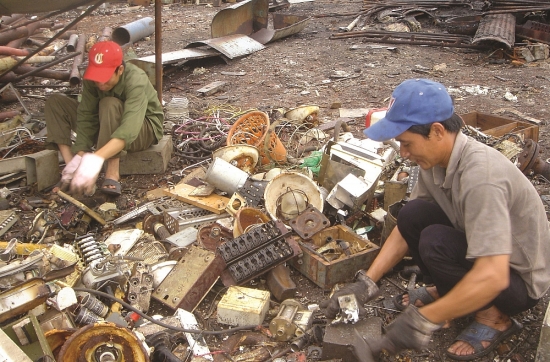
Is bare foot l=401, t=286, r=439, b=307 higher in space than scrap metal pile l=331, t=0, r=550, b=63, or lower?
higher

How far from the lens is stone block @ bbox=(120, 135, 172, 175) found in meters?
5.04

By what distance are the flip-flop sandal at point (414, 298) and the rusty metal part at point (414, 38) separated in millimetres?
7458

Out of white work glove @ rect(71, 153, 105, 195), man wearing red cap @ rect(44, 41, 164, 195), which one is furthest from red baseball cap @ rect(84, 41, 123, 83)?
white work glove @ rect(71, 153, 105, 195)

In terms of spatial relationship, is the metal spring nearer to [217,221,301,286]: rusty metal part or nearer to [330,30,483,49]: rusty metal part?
[217,221,301,286]: rusty metal part

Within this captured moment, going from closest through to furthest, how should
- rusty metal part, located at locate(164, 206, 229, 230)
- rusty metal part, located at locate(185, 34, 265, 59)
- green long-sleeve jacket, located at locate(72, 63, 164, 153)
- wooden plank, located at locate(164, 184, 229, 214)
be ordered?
rusty metal part, located at locate(164, 206, 229, 230)
wooden plank, located at locate(164, 184, 229, 214)
green long-sleeve jacket, located at locate(72, 63, 164, 153)
rusty metal part, located at locate(185, 34, 265, 59)

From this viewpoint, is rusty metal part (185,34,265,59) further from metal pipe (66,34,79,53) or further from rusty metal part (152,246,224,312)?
rusty metal part (152,246,224,312)

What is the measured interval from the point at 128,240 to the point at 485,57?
753cm

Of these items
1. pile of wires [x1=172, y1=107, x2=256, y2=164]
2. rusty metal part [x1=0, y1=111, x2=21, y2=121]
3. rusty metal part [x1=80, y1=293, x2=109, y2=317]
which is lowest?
pile of wires [x1=172, y1=107, x2=256, y2=164]

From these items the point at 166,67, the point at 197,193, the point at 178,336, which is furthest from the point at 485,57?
the point at 178,336

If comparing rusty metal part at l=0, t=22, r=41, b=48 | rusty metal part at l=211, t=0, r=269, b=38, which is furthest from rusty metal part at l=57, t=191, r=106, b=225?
rusty metal part at l=211, t=0, r=269, b=38

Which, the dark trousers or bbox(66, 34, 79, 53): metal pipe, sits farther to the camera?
bbox(66, 34, 79, 53): metal pipe

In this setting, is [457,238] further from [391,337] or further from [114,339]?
[114,339]

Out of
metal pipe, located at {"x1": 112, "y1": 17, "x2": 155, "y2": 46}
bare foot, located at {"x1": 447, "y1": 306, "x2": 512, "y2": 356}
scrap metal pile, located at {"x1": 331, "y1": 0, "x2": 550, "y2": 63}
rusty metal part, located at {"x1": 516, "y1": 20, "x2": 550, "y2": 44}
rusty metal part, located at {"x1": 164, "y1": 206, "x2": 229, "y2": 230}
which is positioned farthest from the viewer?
metal pipe, located at {"x1": 112, "y1": 17, "x2": 155, "y2": 46}

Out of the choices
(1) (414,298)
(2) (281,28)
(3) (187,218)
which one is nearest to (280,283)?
(1) (414,298)
